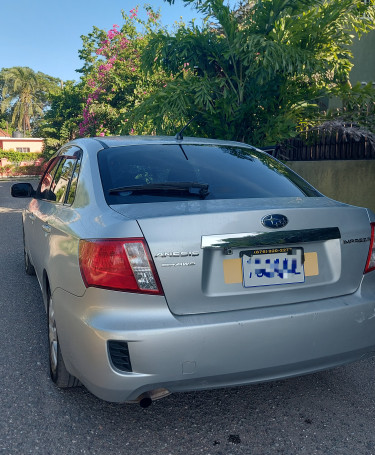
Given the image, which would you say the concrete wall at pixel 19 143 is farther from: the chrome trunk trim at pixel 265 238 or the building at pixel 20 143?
the chrome trunk trim at pixel 265 238

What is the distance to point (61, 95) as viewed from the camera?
45094 millimetres

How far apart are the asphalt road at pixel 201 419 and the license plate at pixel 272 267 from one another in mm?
817

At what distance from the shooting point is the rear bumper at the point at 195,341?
218 centimetres

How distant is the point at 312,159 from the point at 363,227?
7.72 meters

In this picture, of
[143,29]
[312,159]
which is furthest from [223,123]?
[143,29]

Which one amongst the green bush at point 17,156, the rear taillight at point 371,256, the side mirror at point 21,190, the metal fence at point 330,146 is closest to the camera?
the rear taillight at point 371,256

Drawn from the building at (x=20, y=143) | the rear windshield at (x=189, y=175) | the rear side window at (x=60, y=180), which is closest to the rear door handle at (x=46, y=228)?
the rear side window at (x=60, y=180)

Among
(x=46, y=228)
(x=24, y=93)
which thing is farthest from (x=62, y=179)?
(x=24, y=93)

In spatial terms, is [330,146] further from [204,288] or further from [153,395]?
[153,395]

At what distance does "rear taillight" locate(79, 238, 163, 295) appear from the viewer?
7.27ft

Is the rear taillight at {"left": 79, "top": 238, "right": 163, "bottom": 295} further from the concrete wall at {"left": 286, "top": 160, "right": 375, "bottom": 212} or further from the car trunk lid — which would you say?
the concrete wall at {"left": 286, "top": 160, "right": 375, "bottom": 212}

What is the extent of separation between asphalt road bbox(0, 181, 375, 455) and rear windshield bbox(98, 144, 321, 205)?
120 cm

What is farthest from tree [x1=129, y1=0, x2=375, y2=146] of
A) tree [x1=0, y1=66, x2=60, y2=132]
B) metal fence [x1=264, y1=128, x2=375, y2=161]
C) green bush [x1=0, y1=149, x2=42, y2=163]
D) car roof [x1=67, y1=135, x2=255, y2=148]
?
tree [x1=0, y1=66, x2=60, y2=132]

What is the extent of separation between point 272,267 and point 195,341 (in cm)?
52
